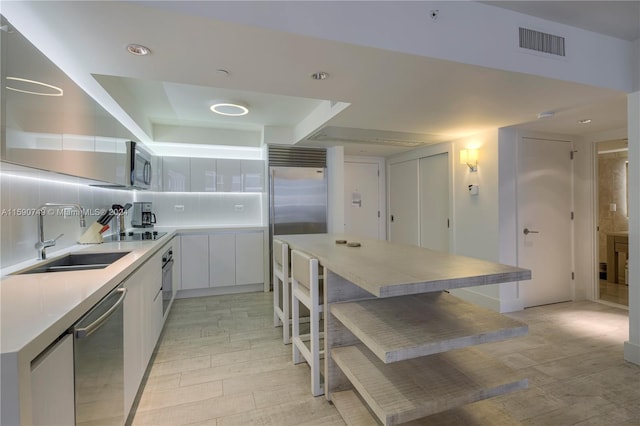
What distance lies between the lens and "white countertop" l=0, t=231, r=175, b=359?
880 mm

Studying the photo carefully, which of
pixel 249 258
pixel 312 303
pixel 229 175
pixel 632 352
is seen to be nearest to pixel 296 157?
pixel 229 175

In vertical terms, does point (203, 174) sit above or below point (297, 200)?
above

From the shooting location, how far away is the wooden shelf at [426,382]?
1.33m

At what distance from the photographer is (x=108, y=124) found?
2.49m

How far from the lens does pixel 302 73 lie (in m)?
2.02

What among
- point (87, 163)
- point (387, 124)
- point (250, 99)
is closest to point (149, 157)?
point (250, 99)

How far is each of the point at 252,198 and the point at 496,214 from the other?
3607 millimetres

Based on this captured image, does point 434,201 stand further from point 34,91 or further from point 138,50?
point 34,91

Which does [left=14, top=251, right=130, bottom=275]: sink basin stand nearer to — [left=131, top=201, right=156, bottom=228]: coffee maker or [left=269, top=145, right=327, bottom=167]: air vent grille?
[left=131, top=201, right=156, bottom=228]: coffee maker

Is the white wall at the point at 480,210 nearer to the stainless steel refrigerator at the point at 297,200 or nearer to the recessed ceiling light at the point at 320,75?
the stainless steel refrigerator at the point at 297,200

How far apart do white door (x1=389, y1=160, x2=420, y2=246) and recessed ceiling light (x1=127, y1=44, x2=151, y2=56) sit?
422 cm

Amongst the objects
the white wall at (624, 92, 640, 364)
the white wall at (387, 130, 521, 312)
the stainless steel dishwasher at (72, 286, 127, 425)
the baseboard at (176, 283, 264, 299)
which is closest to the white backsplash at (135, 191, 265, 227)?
the baseboard at (176, 283, 264, 299)

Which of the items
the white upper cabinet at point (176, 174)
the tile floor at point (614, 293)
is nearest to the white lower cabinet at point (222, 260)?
the white upper cabinet at point (176, 174)

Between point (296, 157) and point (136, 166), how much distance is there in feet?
7.43
